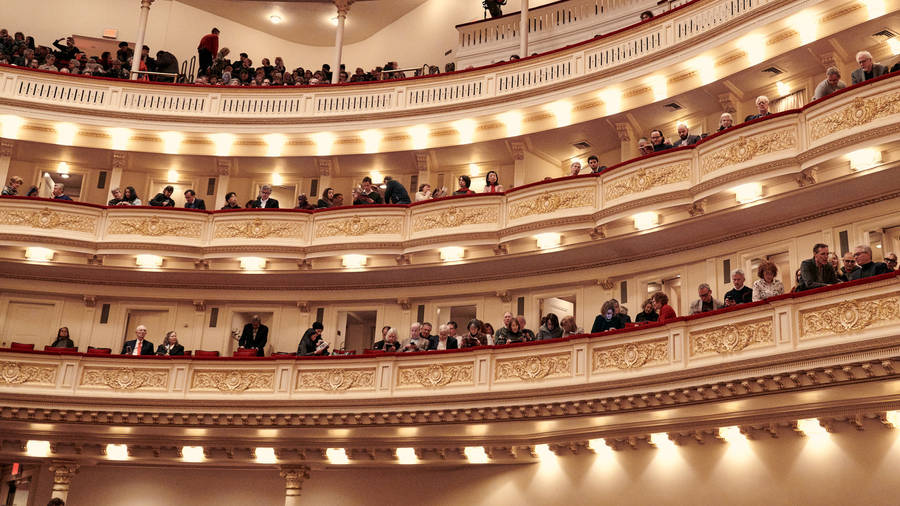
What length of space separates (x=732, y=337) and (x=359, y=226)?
7706 mm

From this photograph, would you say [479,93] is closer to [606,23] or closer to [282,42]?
[606,23]

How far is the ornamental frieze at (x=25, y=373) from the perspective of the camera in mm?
15305

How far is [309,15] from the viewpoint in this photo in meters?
24.8

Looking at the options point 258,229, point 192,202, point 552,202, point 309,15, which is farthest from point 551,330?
point 309,15

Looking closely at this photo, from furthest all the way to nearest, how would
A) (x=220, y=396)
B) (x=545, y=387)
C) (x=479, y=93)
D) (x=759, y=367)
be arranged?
1. (x=479, y=93)
2. (x=220, y=396)
3. (x=545, y=387)
4. (x=759, y=367)

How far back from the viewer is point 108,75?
20.2 m

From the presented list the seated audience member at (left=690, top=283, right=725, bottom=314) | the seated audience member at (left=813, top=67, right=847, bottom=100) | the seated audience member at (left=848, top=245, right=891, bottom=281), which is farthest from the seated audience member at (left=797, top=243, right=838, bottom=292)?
the seated audience member at (left=813, top=67, right=847, bottom=100)

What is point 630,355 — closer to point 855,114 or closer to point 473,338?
point 473,338

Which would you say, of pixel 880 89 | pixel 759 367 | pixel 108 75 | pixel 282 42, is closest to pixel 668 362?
pixel 759 367

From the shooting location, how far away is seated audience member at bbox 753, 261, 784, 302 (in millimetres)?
11422

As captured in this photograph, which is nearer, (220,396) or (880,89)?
(880,89)

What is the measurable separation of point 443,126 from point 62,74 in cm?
804

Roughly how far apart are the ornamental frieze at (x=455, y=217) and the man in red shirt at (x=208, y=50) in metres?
8.13

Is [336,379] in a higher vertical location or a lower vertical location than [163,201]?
lower
